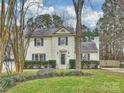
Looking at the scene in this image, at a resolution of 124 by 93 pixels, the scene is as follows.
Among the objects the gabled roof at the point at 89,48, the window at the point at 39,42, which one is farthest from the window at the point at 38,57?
the gabled roof at the point at 89,48

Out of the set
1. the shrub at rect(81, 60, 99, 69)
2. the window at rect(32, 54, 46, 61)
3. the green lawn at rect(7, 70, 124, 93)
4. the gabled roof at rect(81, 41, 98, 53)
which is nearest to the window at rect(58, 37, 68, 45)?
the window at rect(32, 54, 46, 61)

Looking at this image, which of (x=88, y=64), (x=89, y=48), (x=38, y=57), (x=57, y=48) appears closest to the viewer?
(x=88, y=64)

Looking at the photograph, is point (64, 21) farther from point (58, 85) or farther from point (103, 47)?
point (58, 85)

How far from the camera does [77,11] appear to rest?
3322 centimetres

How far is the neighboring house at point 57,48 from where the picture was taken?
5731 cm

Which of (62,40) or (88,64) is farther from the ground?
(62,40)

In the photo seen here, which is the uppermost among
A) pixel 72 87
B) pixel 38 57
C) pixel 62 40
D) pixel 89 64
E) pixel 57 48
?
pixel 62 40

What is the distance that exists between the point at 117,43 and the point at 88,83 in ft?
215

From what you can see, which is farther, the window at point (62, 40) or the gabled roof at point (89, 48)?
the gabled roof at point (89, 48)

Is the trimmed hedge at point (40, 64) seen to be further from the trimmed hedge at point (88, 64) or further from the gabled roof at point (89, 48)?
the gabled roof at point (89, 48)

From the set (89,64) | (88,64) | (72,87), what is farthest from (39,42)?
(72,87)

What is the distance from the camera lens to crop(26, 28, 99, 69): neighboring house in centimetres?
5731

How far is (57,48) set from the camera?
5806cm

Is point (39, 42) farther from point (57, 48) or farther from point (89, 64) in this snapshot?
point (89, 64)
